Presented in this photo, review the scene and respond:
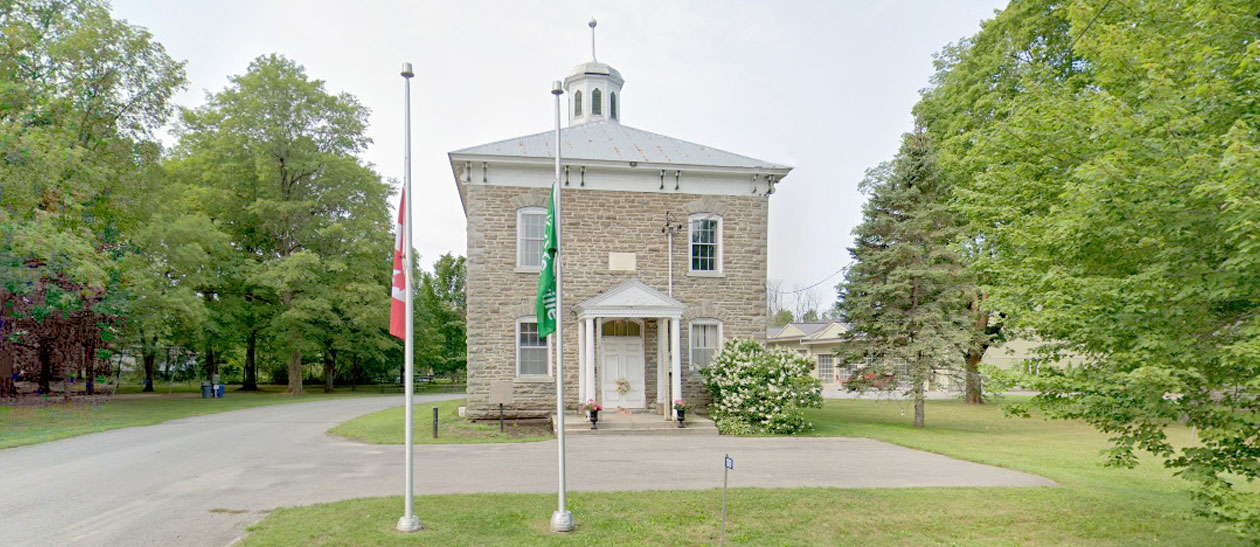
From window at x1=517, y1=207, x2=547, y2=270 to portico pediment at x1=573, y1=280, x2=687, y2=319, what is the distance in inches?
68.9

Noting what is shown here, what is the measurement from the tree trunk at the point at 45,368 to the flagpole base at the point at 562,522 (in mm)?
25941

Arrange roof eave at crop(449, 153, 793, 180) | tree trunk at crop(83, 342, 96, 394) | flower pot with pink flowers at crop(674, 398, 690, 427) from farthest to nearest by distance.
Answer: tree trunk at crop(83, 342, 96, 394), roof eave at crop(449, 153, 793, 180), flower pot with pink flowers at crop(674, 398, 690, 427)

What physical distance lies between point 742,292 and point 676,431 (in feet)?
15.0

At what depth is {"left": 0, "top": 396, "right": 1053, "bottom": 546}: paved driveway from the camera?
7.33m

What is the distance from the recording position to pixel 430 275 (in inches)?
1863

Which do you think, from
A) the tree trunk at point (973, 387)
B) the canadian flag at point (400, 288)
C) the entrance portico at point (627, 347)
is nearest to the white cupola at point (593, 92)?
the entrance portico at point (627, 347)

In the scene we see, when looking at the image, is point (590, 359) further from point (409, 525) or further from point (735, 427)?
point (409, 525)

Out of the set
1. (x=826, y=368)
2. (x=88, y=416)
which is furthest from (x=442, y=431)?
(x=826, y=368)

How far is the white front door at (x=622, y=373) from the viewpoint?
17172 mm

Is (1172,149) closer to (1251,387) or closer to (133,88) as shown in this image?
(1251,387)

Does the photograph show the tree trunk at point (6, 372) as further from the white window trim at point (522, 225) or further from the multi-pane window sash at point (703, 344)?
the multi-pane window sash at point (703, 344)

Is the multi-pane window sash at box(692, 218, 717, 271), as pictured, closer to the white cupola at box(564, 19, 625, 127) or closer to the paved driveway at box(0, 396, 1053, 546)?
the paved driveway at box(0, 396, 1053, 546)

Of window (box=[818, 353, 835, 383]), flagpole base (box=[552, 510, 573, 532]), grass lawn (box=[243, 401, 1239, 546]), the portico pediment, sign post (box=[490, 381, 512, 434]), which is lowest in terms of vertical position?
window (box=[818, 353, 835, 383])

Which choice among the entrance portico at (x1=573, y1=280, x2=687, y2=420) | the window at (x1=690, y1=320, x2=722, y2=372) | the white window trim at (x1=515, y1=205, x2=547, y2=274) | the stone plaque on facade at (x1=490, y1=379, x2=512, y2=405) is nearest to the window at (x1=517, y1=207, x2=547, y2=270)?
the white window trim at (x1=515, y1=205, x2=547, y2=274)
